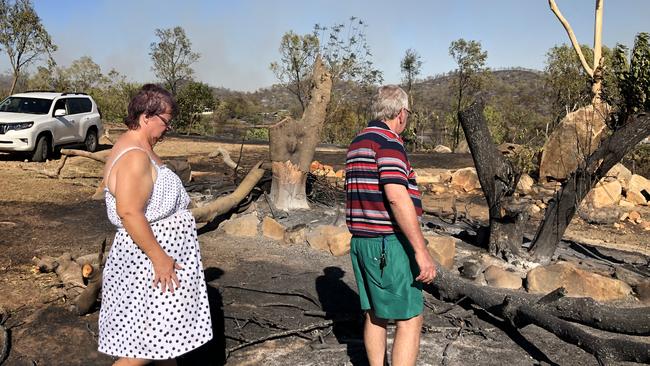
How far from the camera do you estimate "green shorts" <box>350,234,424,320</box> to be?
123 inches

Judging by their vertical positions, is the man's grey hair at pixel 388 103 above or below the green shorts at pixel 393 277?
above

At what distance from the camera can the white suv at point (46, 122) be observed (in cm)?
1291

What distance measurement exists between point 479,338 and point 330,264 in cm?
217

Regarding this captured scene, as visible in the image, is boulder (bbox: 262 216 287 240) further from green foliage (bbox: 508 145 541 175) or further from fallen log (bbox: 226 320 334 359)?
green foliage (bbox: 508 145 541 175)

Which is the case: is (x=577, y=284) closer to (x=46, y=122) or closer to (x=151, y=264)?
(x=151, y=264)

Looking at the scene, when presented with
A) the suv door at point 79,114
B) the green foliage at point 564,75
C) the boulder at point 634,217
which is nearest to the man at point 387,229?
the boulder at point 634,217

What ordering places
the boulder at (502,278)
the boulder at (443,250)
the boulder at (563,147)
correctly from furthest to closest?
the boulder at (563,147)
the boulder at (443,250)
the boulder at (502,278)

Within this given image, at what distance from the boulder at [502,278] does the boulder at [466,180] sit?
Answer: 6650 millimetres

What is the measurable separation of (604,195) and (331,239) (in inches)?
252

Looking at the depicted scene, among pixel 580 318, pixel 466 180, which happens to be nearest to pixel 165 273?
pixel 580 318

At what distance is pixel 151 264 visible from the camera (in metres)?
2.68

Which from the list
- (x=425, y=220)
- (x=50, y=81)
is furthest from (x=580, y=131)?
(x=50, y=81)

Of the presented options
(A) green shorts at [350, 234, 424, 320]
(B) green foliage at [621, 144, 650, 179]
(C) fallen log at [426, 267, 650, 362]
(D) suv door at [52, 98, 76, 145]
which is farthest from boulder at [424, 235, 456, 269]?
(D) suv door at [52, 98, 76, 145]

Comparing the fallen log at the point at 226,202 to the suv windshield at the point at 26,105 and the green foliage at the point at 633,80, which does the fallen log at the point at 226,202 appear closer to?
the green foliage at the point at 633,80
